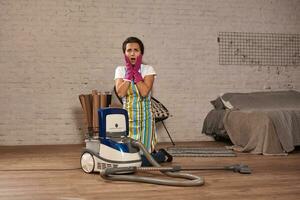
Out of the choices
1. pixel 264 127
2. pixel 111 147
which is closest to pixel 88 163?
pixel 111 147

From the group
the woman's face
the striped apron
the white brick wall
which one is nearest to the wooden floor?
the striped apron

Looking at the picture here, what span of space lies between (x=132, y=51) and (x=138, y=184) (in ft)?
3.74

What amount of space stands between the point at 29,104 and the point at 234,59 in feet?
9.70

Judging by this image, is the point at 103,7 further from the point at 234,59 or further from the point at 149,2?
the point at 234,59

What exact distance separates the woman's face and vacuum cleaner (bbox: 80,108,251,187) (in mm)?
508

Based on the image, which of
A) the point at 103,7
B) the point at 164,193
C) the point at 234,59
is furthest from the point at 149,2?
the point at 164,193

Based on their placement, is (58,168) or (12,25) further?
(12,25)

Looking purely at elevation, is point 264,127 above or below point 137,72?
below

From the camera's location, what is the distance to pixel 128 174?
266 cm

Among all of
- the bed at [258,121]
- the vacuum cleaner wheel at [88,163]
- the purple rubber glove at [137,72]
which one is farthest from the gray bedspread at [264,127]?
the vacuum cleaner wheel at [88,163]

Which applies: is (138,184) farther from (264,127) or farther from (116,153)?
(264,127)

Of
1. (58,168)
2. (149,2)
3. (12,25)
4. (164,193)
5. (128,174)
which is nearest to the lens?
(164,193)

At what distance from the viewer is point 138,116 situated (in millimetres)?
3160

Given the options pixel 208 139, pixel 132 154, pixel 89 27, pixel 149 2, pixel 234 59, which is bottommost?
pixel 208 139
